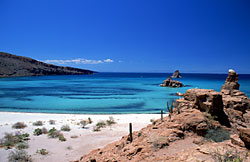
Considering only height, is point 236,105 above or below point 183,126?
above

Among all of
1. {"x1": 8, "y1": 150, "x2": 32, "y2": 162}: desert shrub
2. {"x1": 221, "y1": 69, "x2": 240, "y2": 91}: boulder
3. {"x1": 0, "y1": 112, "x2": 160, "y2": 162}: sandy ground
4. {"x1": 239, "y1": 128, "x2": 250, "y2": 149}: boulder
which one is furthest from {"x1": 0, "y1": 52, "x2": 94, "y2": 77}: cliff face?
{"x1": 239, "y1": 128, "x2": 250, "y2": 149}: boulder

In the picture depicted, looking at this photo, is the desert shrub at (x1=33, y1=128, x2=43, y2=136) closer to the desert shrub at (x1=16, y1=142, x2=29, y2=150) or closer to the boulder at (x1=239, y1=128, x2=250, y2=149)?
the desert shrub at (x1=16, y1=142, x2=29, y2=150)

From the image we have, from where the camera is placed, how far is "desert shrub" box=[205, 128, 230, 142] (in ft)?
20.0

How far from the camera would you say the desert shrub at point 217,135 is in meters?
6.10

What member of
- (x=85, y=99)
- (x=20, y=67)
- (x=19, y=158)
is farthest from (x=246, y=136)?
(x=20, y=67)

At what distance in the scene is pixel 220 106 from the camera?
749cm

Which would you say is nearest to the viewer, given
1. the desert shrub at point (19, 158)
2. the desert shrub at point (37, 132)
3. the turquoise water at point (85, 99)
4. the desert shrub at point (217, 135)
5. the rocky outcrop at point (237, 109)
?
the desert shrub at point (217, 135)

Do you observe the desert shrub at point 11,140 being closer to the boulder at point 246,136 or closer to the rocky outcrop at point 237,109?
the boulder at point 246,136

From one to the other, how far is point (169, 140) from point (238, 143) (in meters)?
2.33

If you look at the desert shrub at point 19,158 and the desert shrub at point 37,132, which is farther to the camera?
the desert shrub at point 37,132

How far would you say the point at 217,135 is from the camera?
245 inches

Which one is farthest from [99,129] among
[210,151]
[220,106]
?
[210,151]

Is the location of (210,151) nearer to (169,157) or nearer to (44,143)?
(169,157)

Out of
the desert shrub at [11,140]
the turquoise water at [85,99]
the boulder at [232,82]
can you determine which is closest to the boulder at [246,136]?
the boulder at [232,82]
